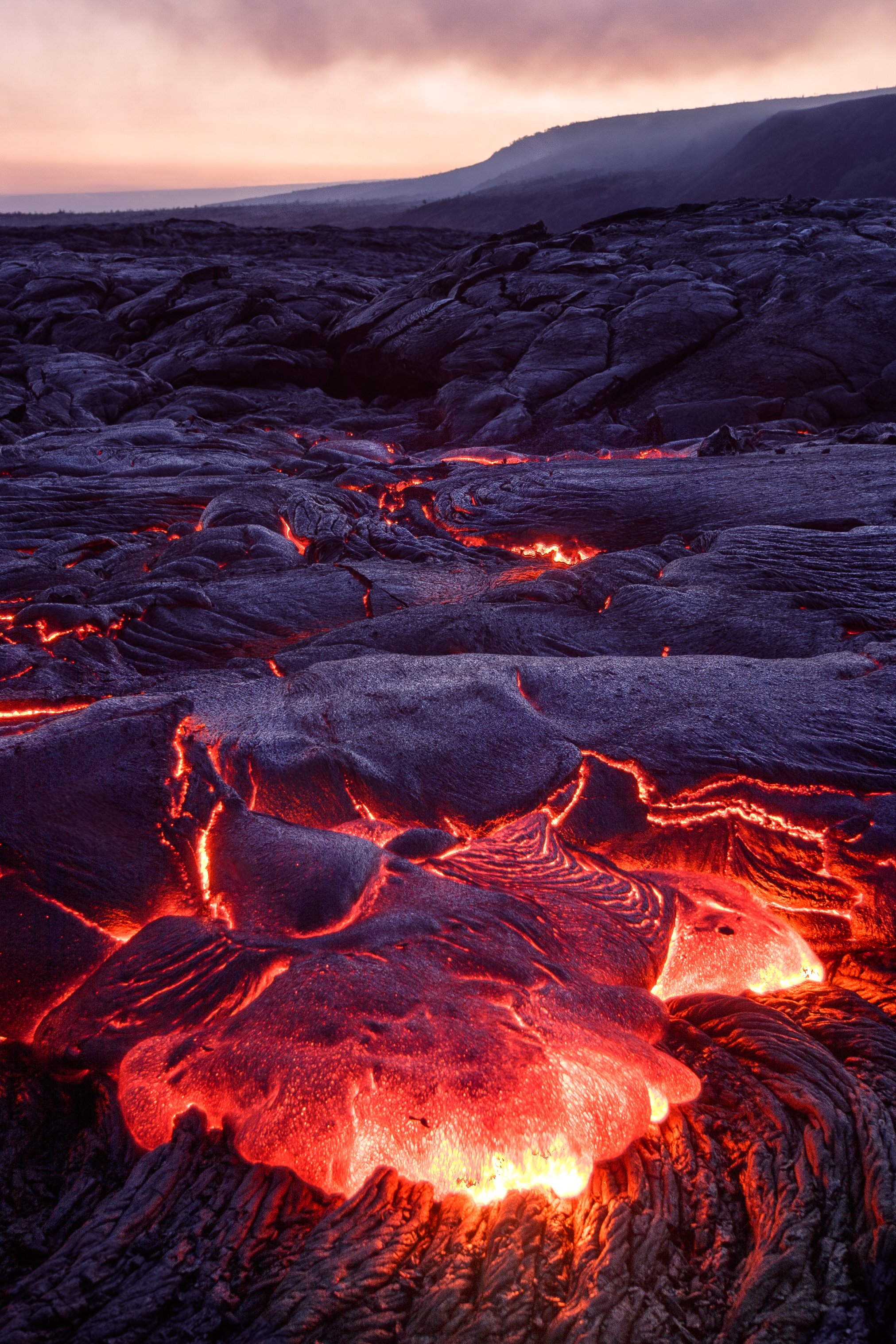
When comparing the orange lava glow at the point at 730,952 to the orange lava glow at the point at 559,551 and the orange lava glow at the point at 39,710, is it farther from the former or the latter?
the orange lava glow at the point at 559,551

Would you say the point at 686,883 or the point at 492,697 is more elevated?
the point at 492,697

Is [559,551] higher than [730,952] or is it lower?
higher

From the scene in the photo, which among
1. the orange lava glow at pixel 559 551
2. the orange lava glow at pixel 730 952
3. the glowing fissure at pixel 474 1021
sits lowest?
the orange lava glow at pixel 730 952

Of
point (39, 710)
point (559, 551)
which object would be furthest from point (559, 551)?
point (39, 710)

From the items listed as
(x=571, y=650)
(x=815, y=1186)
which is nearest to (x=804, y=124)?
(x=571, y=650)

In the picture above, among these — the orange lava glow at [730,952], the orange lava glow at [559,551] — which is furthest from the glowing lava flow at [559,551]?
the orange lava glow at [730,952]

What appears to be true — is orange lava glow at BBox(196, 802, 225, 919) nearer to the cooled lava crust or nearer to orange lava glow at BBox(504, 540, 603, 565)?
the cooled lava crust

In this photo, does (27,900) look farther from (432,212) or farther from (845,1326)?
(432,212)

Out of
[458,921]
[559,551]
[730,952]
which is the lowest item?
[730,952]

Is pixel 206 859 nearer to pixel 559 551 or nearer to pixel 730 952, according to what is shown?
pixel 730 952
